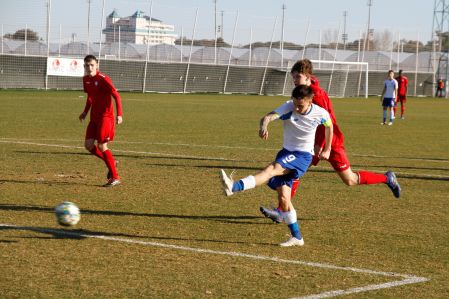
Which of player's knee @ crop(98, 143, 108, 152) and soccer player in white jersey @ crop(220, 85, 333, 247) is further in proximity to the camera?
player's knee @ crop(98, 143, 108, 152)

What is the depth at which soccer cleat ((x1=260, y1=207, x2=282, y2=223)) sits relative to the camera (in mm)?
9406

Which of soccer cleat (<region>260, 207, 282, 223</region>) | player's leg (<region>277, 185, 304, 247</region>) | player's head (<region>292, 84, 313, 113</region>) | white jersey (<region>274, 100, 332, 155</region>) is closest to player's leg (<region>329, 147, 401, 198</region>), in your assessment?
soccer cleat (<region>260, 207, 282, 223</region>)

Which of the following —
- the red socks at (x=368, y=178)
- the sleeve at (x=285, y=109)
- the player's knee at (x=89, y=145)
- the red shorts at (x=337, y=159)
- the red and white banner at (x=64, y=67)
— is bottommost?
the red and white banner at (x=64, y=67)

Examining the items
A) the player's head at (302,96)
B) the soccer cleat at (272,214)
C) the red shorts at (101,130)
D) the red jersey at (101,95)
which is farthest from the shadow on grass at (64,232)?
the red jersey at (101,95)

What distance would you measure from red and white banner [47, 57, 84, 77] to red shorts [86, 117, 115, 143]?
35.8 meters

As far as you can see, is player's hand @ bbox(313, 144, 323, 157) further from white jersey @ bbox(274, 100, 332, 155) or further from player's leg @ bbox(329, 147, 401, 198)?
white jersey @ bbox(274, 100, 332, 155)

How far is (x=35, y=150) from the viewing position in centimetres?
1692

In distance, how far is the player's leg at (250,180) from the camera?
7.83 m

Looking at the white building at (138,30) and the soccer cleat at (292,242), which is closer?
the soccer cleat at (292,242)

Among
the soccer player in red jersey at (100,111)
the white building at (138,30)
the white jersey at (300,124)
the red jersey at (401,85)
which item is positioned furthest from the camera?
the white building at (138,30)

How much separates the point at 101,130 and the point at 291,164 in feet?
15.6

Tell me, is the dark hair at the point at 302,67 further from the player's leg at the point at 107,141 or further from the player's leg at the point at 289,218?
the player's leg at the point at 107,141

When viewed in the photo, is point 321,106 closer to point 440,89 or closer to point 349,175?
point 349,175

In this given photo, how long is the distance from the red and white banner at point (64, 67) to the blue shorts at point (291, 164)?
40395mm
